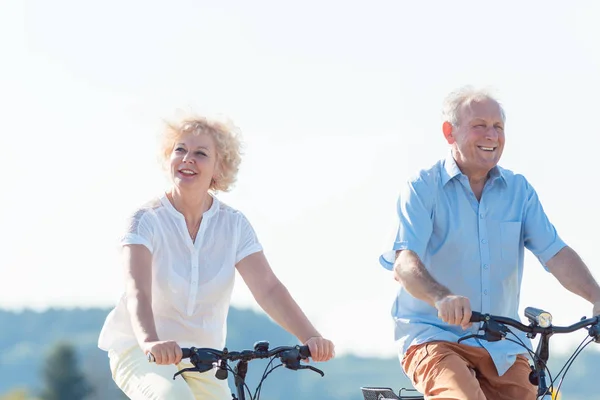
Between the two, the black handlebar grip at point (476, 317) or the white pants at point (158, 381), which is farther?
the white pants at point (158, 381)

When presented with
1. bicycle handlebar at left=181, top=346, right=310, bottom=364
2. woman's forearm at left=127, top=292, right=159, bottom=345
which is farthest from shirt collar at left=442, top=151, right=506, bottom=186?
woman's forearm at left=127, top=292, right=159, bottom=345

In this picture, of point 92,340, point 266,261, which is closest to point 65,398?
point 92,340

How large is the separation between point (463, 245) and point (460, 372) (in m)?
0.73

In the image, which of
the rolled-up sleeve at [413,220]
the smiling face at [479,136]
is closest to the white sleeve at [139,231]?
the rolled-up sleeve at [413,220]

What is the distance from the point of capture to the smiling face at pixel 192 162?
6656mm

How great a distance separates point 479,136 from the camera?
6.55 m

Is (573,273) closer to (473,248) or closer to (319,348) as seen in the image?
(473,248)

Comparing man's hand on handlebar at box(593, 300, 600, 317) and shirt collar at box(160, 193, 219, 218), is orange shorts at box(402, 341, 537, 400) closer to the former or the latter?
man's hand on handlebar at box(593, 300, 600, 317)

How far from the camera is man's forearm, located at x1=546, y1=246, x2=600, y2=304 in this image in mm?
6562

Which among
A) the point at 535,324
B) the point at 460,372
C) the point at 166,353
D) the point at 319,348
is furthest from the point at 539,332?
the point at 166,353

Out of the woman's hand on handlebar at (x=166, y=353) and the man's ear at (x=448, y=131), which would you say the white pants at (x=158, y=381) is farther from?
the man's ear at (x=448, y=131)

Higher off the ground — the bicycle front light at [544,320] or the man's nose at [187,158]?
the man's nose at [187,158]

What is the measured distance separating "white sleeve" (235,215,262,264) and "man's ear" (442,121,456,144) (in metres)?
1.17

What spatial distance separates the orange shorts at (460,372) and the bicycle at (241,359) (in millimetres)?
641
